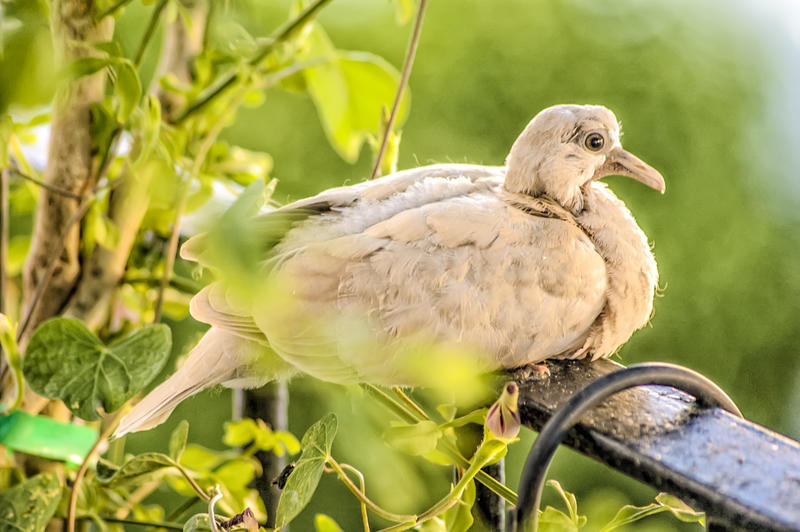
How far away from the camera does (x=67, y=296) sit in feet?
2.09

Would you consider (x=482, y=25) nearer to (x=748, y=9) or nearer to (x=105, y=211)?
(x=748, y=9)

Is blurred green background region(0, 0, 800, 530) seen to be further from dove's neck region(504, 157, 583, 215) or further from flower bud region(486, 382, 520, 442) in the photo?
flower bud region(486, 382, 520, 442)

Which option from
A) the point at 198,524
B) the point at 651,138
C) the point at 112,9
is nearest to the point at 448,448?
the point at 198,524

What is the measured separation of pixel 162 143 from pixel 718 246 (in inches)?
46.3

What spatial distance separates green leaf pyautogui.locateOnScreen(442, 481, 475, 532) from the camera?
381 mm

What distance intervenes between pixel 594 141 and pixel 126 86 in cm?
28

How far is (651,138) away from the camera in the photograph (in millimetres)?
1489

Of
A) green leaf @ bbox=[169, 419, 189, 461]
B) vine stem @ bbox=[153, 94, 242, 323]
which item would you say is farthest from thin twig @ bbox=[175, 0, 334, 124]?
green leaf @ bbox=[169, 419, 189, 461]

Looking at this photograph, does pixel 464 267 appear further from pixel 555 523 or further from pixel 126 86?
pixel 126 86

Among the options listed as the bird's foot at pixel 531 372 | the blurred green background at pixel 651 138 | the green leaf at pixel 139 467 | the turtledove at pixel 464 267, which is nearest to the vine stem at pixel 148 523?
the green leaf at pixel 139 467

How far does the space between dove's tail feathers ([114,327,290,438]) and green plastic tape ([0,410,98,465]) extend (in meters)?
0.07

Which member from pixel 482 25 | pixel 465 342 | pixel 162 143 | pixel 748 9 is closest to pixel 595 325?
pixel 465 342

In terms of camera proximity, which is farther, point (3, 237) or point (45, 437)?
point (3, 237)

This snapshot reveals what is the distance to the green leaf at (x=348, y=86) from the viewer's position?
695mm
